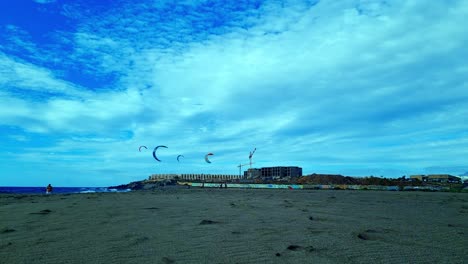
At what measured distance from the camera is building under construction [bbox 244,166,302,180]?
13712 centimetres

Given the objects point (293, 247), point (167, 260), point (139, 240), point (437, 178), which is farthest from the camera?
point (437, 178)

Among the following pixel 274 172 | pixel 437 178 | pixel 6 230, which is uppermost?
pixel 6 230

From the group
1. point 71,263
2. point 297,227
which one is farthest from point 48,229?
point 297,227

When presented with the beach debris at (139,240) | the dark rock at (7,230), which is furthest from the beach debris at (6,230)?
the beach debris at (139,240)

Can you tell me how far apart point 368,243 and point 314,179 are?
77.9 metres

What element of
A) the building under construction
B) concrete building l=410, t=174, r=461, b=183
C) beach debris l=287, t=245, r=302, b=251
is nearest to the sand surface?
beach debris l=287, t=245, r=302, b=251

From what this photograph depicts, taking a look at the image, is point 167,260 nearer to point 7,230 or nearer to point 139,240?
point 139,240

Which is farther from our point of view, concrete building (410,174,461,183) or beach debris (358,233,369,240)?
concrete building (410,174,461,183)

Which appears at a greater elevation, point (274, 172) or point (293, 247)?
point (293, 247)

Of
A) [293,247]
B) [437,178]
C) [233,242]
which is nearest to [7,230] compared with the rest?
[233,242]

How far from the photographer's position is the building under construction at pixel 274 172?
5399 inches

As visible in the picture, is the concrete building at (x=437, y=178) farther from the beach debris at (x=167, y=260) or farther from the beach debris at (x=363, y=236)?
the beach debris at (x=167, y=260)

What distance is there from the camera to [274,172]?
495 ft

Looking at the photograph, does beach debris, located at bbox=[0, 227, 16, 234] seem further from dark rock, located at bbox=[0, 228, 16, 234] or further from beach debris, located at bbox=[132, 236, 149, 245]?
beach debris, located at bbox=[132, 236, 149, 245]
